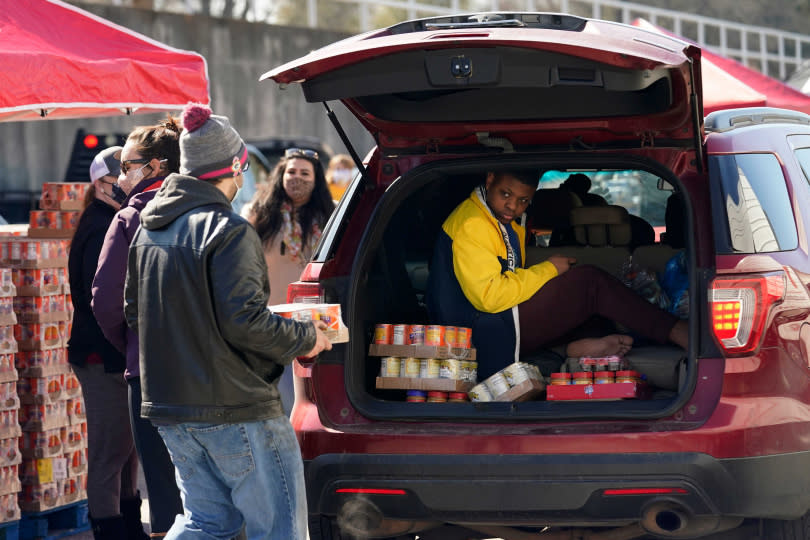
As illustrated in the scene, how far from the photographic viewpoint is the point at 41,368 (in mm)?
6371

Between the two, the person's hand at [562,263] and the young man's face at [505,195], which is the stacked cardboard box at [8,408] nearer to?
the young man's face at [505,195]

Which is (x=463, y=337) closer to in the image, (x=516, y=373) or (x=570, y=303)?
(x=516, y=373)

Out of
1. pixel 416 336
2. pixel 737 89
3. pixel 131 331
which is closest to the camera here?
pixel 416 336

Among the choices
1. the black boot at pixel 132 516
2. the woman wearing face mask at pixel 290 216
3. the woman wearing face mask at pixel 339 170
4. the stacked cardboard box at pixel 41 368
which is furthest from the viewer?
the woman wearing face mask at pixel 339 170

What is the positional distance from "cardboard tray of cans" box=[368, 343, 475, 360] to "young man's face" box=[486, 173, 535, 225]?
2.32 ft

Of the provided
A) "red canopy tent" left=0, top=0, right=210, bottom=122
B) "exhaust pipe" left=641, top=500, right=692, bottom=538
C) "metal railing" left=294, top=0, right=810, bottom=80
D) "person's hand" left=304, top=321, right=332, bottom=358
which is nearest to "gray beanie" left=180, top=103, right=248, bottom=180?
"person's hand" left=304, top=321, right=332, bottom=358

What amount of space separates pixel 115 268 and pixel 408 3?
20366 mm

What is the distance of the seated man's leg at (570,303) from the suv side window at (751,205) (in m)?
0.91

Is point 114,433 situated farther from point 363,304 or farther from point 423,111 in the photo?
A: point 423,111

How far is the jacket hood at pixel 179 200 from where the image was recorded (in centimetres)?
402

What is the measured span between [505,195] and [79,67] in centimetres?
235

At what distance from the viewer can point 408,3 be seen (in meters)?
24.8

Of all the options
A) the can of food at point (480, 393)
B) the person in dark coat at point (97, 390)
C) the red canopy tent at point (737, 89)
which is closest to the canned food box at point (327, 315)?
the can of food at point (480, 393)

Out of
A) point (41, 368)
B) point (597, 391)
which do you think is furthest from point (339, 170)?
point (597, 391)
